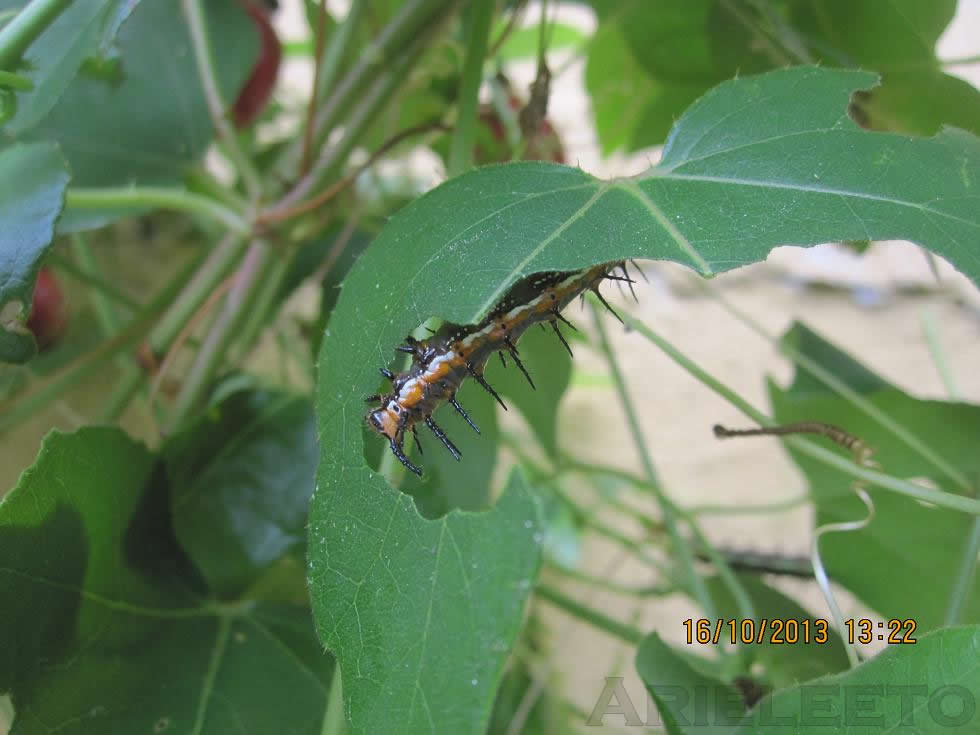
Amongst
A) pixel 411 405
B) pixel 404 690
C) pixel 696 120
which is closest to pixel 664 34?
pixel 696 120

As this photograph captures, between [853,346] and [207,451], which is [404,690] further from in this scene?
[853,346]

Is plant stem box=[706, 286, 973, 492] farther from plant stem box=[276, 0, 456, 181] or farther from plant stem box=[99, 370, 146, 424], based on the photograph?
plant stem box=[99, 370, 146, 424]

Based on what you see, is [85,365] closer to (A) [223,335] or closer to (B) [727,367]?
(A) [223,335]

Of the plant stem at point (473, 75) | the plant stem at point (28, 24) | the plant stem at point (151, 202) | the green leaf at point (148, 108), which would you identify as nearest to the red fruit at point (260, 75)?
the green leaf at point (148, 108)

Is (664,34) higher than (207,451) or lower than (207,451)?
higher

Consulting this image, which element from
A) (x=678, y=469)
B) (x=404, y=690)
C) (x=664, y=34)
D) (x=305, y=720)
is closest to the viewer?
(x=404, y=690)
